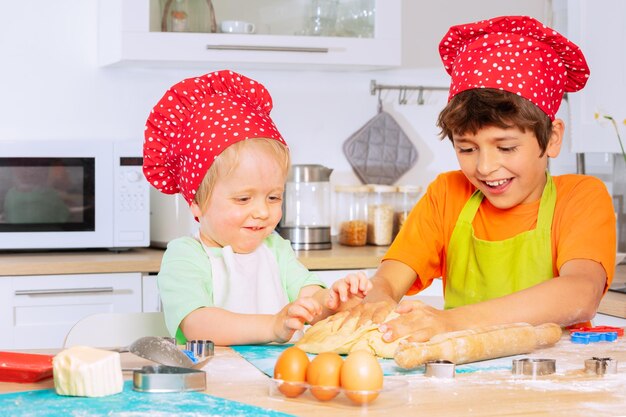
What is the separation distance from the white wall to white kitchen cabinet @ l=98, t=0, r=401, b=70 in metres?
0.10

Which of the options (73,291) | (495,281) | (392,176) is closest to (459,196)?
(495,281)

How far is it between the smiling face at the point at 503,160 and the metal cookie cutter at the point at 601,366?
52 cm

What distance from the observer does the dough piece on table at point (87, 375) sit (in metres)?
1.02

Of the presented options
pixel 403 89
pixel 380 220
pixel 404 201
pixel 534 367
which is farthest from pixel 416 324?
pixel 403 89

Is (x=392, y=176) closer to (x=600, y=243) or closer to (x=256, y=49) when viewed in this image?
(x=256, y=49)

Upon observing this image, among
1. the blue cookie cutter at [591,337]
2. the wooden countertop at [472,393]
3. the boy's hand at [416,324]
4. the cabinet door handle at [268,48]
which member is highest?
the cabinet door handle at [268,48]

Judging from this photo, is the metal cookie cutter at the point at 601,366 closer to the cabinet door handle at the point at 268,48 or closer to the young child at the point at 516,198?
the young child at the point at 516,198

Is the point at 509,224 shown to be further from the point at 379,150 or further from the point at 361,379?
the point at 379,150

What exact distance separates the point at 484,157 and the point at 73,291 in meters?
1.40

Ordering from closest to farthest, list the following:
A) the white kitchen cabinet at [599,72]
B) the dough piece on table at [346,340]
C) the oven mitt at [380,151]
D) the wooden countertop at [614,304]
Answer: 1. the dough piece on table at [346,340]
2. the wooden countertop at [614,304]
3. the white kitchen cabinet at [599,72]
4. the oven mitt at [380,151]

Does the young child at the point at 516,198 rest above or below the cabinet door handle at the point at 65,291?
above

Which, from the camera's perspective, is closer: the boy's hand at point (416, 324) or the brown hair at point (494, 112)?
the boy's hand at point (416, 324)

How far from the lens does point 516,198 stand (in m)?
1.71

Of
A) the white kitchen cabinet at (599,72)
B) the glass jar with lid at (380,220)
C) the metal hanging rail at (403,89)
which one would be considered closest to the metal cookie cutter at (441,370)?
the white kitchen cabinet at (599,72)
